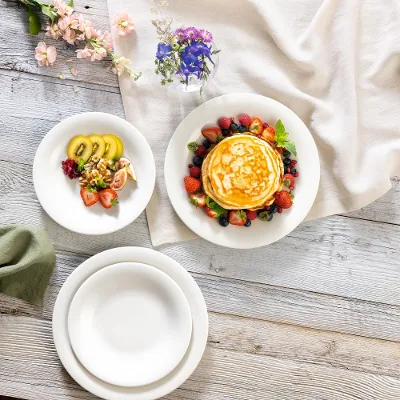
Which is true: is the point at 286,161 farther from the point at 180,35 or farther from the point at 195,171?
the point at 180,35

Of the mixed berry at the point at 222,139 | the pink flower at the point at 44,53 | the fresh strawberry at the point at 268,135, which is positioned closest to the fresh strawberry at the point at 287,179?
the mixed berry at the point at 222,139

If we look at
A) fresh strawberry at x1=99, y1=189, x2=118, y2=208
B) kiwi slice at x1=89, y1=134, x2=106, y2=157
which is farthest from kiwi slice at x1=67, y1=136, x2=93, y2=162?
fresh strawberry at x1=99, y1=189, x2=118, y2=208

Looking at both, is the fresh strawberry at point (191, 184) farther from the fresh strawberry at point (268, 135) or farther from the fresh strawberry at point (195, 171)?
the fresh strawberry at point (268, 135)

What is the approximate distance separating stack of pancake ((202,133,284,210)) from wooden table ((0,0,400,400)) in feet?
0.85

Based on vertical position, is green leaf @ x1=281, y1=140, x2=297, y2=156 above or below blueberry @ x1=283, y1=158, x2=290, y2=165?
above

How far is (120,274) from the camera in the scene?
1917 millimetres

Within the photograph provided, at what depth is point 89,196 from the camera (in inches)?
74.8

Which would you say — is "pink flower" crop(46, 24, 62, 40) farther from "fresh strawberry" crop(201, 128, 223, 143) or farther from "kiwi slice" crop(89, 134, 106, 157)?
"fresh strawberry" crop(201, 128, 223, 143)

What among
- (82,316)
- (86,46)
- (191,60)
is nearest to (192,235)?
(82,316)

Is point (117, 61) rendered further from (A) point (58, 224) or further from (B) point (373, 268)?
(B) point (373, 268)

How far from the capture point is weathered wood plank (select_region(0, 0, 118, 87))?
78.8 inches

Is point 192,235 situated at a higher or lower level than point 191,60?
lower

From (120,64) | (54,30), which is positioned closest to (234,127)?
(120,64)

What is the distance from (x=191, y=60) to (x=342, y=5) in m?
0.66
